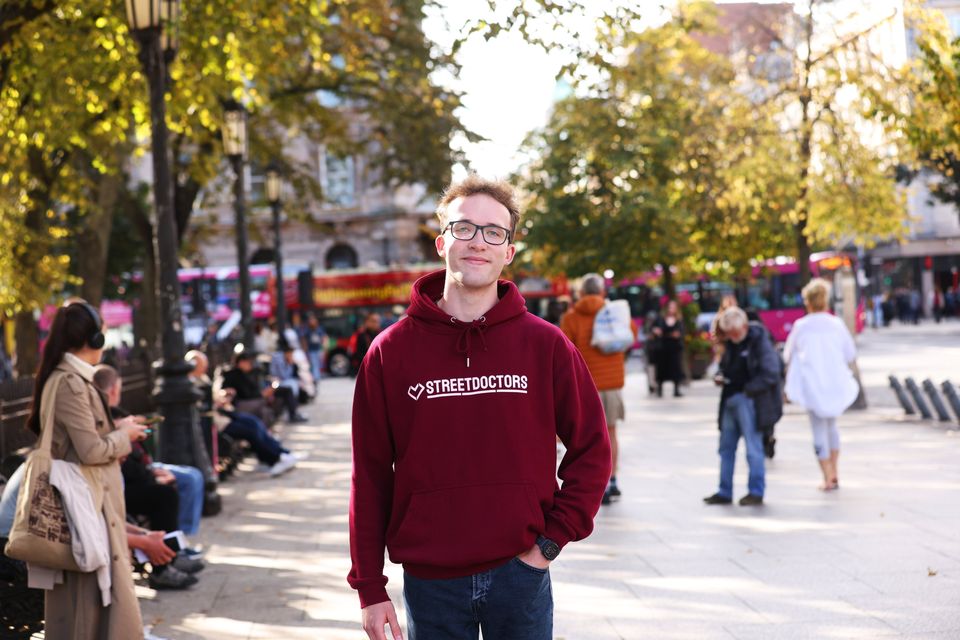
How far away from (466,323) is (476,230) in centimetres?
26

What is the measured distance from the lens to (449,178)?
22.1 m

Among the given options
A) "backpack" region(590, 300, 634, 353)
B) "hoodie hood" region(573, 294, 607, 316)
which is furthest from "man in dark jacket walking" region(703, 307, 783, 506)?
"hoodie hood" region(573, 294, 607, 316)

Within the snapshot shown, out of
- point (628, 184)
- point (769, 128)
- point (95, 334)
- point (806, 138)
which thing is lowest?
point (95, 334)

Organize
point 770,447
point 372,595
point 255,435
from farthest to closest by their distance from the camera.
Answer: point 255,435
point 770,447
point 372,595

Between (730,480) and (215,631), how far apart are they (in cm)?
510

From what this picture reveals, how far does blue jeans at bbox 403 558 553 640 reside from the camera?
3.62 meters

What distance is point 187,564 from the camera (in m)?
8.89

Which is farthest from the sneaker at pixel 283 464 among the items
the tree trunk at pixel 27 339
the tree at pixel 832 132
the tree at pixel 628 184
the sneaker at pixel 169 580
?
the tree at pixel 628 184

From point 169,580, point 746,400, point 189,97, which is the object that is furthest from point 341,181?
point 169,580

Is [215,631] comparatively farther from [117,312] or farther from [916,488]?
→ [117,312]

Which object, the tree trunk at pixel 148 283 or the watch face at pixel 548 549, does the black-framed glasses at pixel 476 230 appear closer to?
the watch face at pixel 548 549

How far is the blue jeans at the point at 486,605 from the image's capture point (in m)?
3.62

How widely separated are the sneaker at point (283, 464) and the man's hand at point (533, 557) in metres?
11.3

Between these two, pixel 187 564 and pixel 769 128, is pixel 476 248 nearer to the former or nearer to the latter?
pixel 187 564
